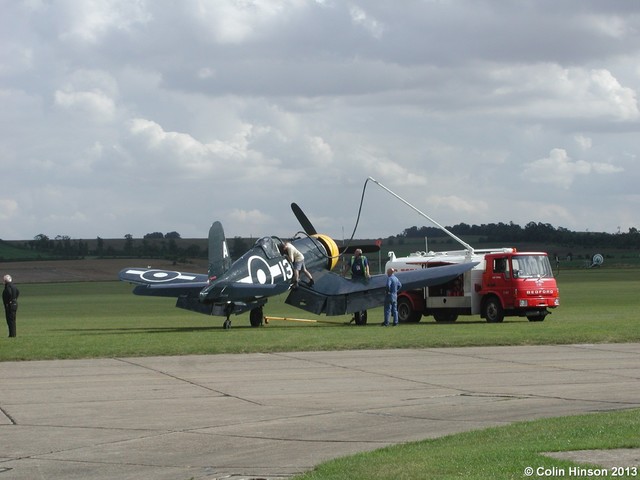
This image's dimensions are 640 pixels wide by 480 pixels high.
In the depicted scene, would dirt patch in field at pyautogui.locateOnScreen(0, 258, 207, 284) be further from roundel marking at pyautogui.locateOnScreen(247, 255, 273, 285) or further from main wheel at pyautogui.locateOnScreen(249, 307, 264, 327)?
roundel marking at pyautogui.locateOnScreen(247, 255, 273, 285)

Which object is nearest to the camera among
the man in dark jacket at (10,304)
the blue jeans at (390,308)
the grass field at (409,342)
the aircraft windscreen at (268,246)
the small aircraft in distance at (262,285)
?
the grass field at (409,342)

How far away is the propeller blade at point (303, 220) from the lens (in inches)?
1469

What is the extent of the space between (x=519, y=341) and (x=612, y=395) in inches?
325

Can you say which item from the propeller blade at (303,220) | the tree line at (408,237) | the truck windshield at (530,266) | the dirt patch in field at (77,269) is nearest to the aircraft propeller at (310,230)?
the propeller blade at (303,220)

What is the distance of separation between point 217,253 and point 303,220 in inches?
206

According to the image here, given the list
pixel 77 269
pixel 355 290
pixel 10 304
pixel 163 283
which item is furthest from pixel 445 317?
pixel 77 269

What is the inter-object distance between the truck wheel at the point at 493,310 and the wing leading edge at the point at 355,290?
3.95ft

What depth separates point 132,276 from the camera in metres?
35.1

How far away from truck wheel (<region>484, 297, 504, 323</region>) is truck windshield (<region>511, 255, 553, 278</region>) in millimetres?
1065

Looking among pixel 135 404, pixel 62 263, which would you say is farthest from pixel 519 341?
pixel 62 263

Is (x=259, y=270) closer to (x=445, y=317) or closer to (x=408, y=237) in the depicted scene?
(x=445, y=317)

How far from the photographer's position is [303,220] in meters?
37.7

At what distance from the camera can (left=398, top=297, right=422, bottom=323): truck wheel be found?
114 ft

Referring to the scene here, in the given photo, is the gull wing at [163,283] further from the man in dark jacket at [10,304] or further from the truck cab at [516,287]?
the truck cab at [516,287]
